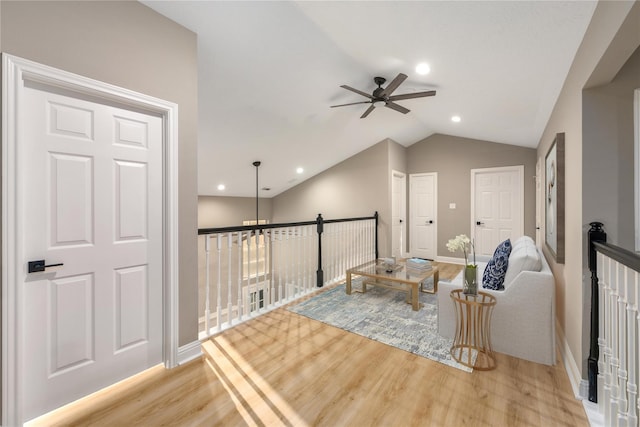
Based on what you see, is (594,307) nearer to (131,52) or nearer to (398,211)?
(131,52)

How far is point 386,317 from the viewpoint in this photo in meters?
3.04

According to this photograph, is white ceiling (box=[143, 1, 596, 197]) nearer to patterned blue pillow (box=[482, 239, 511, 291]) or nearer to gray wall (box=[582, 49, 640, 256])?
gray wall (box=[582, 49, 640, 256])

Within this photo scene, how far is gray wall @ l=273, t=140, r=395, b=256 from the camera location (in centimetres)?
569

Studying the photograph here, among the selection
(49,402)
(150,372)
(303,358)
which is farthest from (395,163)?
(49,402)

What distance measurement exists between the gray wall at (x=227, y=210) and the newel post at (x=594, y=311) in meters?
6.26

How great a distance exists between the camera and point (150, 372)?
207 centimetres

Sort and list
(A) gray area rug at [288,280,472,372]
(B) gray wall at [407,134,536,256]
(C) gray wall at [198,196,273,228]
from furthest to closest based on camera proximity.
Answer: (C) gray wall at [198,196,273,228] → (B) gray wall at [407,134,536,256] → (A) gray area rug at [288,280,472,372]

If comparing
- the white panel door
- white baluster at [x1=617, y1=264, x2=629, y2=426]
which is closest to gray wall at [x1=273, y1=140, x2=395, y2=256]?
white baluster at [x1=617, y1=264, x2=629, y2=426]

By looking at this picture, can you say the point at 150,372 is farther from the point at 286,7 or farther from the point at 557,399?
the point at 286,7

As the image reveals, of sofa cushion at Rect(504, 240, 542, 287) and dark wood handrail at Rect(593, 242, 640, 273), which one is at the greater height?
dark wood handrail at Rect(593, 242, 640, 273)

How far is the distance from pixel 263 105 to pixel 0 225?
276 centimetres

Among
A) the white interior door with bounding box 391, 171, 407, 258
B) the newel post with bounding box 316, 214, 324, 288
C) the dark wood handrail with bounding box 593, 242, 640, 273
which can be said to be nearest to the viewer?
the dark wood handrail with bounding box 593, 242, 640, 273

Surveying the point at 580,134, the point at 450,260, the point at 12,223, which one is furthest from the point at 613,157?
the point at 450,260

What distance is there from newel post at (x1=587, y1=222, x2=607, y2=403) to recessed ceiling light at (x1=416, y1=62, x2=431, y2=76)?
2023mm
